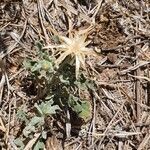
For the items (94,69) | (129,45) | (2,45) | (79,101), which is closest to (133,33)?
(129,45)

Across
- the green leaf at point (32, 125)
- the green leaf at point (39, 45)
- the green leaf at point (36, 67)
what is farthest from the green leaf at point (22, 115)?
the green leaf at point (39, 45)

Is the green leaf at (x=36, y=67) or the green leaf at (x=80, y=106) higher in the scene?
the green leaf at (x=36, y=67)

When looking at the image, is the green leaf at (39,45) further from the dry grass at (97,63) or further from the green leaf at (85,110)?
the green leaf at (85,110)

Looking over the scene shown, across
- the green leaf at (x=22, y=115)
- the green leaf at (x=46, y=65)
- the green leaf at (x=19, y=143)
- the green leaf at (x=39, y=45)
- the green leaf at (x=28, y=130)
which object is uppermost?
the green leaf at (x=39, y=45)

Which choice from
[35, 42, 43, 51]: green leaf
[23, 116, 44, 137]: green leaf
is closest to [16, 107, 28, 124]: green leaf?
[23, 116, 44, 137]: green leaf

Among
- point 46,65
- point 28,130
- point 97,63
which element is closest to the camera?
point 46,65

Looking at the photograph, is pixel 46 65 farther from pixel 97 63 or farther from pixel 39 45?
pixel 97 63

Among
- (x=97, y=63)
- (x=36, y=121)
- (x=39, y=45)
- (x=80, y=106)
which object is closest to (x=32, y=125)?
(x=36, y=121)

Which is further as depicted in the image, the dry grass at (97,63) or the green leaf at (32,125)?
the dry grass at (97,63)

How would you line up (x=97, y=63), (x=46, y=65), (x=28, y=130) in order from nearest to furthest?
(x=46, y=65) < (x=28, y=130) < (x=97, y=63)

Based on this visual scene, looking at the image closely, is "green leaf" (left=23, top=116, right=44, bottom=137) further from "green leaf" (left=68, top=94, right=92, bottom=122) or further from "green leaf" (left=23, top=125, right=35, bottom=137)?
"green leaf" (left=68, top=94, right=92, bottom=122)
